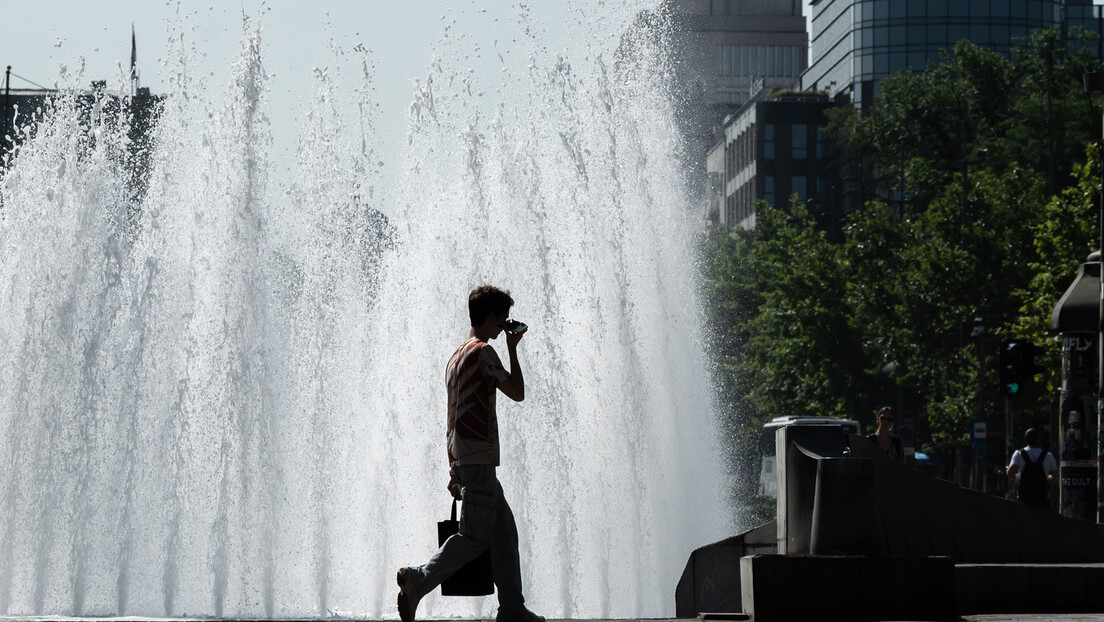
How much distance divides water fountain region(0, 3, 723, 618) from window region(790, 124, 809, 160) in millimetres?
90849

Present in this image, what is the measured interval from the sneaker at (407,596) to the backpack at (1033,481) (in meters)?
13.2

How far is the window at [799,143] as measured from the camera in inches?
4505

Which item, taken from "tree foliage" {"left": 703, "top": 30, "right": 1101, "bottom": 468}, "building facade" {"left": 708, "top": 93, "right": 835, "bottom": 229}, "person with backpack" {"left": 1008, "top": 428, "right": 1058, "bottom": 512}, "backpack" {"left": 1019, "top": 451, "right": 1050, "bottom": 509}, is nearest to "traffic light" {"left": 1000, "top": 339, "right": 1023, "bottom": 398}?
"person with backpack" {"left": 1008, "top": 428, "right": 1058, "bottom": 512}

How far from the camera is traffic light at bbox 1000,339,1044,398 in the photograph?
76.2ft

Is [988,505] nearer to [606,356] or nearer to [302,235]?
[606,356]

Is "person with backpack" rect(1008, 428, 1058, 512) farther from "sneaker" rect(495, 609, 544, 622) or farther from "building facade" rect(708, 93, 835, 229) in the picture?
"building facade" rect(708, 93, 835, 229)

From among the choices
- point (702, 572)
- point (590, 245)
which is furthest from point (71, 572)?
point (590, 245)

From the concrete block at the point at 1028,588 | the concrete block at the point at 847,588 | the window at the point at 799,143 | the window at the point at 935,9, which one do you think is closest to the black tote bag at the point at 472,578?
the concrete block at the point at 847,588

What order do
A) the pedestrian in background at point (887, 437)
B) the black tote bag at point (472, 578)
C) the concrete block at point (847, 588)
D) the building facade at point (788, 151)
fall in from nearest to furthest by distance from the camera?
1. the black tote bag at point (472, 578)
2. the concrete block at point (847, 588)
3. the pedestrian in background at point (887, 437)
4. the building facade at point (788, 151)

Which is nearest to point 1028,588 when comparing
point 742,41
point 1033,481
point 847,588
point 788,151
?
point 847,588

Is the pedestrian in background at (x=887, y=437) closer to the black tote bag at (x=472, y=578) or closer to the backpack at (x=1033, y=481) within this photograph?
the backpack at (x=1033, y=481)

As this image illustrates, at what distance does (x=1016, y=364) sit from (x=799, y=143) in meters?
92.7

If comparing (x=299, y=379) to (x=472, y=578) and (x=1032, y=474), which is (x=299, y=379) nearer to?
(x=1032, y=474)

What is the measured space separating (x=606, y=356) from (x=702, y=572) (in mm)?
8869
